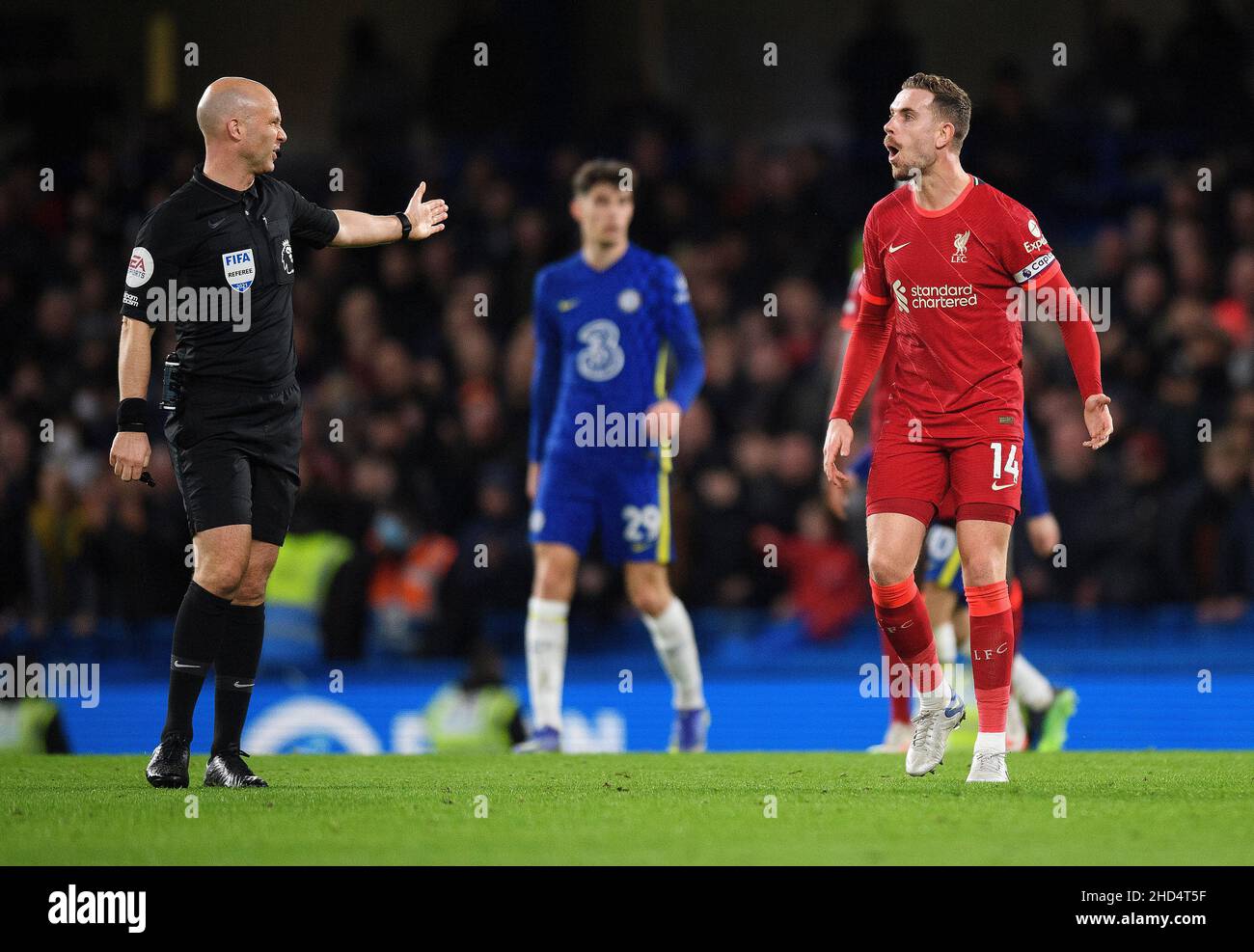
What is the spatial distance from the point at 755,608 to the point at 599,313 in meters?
3.46

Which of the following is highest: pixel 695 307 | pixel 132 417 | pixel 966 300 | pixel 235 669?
pixel 695 307

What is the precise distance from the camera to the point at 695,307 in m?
13.6

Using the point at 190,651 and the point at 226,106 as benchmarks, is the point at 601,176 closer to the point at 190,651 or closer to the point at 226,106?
the point at 226,106

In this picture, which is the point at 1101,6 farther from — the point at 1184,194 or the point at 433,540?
the point at 433,540

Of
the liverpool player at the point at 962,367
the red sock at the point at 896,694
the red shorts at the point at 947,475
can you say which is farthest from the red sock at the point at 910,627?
the red sock at the point at 896,694

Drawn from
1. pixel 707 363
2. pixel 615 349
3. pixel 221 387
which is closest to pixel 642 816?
pixel 221 387

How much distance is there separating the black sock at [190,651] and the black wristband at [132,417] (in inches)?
21.4

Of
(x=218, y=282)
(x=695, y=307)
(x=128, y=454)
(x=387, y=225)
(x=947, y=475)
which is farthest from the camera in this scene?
(x=695, y=307)

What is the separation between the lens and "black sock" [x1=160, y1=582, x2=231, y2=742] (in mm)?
5918

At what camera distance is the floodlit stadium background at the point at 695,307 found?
1052cm

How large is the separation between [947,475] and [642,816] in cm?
161

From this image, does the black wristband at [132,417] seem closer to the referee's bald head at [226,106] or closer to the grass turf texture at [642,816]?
the referee's bald head at [226,106]

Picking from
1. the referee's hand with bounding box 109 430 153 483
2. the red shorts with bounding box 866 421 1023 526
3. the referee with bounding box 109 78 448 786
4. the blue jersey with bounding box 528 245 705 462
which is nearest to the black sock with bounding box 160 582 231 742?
the referee with bounding box 109 78 448 786

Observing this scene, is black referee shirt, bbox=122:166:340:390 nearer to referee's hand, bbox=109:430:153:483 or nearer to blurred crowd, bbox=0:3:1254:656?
referee's hand, bbox=109:430:153:483
